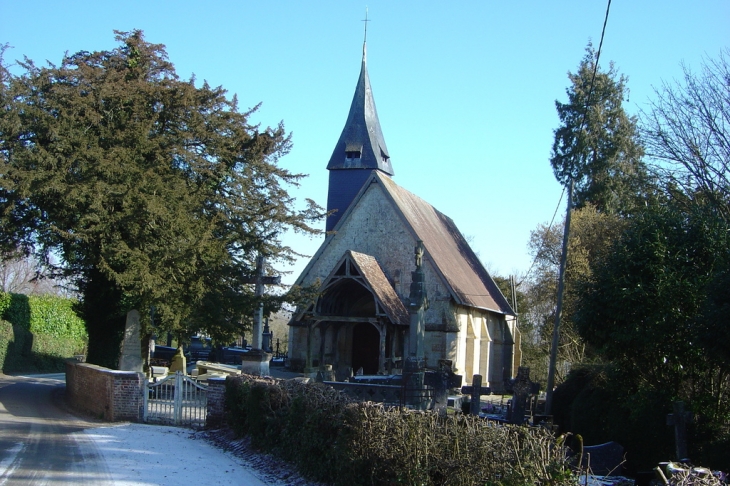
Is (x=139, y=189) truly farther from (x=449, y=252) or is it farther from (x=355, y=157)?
(x=355, y=157)

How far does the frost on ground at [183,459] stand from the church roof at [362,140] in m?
23.7

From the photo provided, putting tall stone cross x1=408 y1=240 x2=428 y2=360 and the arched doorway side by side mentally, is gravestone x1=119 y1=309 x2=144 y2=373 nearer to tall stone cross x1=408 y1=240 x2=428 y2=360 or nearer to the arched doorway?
tall stone cross x1=408 y1=240 x2=428 y2=360

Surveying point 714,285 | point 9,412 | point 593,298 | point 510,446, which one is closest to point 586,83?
point 593,298

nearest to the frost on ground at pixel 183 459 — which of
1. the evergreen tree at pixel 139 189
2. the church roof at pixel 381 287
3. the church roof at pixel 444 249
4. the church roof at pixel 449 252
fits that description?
the evergreen tree at pixel 139 189

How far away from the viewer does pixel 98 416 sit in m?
16.4

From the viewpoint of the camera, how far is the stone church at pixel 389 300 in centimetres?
2661

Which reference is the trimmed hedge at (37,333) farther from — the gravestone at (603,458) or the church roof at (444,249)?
the gravestone at (603,458)

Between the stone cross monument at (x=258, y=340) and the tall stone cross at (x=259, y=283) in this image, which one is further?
the tall stone cross at (x=259, y=283)

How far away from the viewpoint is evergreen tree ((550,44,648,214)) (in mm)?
36000

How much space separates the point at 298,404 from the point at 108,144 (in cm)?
1269

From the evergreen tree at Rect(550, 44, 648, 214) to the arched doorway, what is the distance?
12587 mm

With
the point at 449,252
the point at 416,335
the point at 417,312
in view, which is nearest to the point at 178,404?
the point at 416,335

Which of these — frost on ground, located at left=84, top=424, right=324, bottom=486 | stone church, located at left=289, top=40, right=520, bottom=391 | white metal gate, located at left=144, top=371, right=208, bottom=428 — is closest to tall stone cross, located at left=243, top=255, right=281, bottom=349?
stone church, located at left=289, top=40, right=520, bottom=391

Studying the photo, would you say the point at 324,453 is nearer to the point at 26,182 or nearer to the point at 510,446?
the point at 510,446
